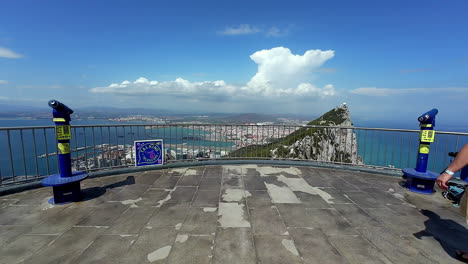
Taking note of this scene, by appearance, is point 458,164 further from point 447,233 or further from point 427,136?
point 427,136

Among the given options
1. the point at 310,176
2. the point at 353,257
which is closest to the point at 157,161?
the point at 310,176

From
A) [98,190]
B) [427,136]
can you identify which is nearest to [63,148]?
[98,190]

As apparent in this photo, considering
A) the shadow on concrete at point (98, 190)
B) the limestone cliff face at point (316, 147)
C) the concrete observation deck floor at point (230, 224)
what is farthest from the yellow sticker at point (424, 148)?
the shadow on concrete at point (98, 190)

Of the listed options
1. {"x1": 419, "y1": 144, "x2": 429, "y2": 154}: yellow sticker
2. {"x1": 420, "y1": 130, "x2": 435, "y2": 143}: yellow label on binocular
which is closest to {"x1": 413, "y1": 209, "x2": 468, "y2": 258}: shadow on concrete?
{"x1": 419, "y1": 144, "x2": 429, "y2": 154}: yellow sticker

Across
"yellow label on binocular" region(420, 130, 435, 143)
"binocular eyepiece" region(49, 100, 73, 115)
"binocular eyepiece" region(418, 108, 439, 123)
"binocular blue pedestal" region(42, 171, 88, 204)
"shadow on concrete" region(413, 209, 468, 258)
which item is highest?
"binocular eyepiece" region(49, 100, 73, 115)

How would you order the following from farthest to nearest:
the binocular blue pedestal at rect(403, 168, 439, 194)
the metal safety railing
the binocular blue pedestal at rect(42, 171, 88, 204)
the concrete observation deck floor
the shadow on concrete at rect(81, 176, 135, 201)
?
the metal safety railing, the binocular blue pedestal at rect(403, 168, 439, 194), the shadow on concrete at rect(81, 176, 135, 201), the binocular blue pedestal at rect(42, 171, 88, 204), the concrete observation deck floor

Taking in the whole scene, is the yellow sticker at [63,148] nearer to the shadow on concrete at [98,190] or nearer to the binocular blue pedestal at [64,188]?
the binocular blue pedestal at [64,188]

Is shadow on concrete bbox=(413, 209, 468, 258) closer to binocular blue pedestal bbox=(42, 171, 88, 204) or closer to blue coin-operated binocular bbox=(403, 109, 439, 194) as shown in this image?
blue coin-operated binocular bbox=(403, 109, 439, 194)
